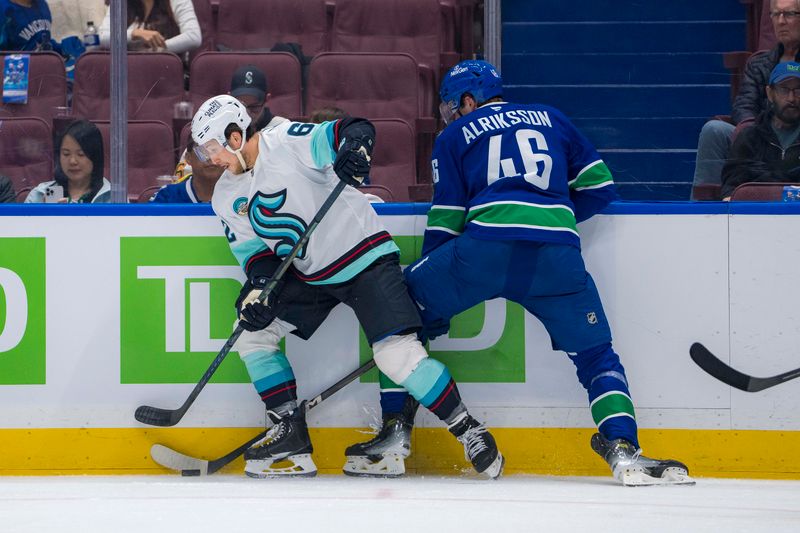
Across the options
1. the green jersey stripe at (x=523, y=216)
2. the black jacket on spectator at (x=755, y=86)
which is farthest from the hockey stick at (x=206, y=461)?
the black jacket on spectator at (x=755, y=86)

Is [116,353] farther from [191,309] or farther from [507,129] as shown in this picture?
[507,129]

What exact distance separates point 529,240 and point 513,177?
0.58 ft

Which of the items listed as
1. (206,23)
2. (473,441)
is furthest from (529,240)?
(206,23)

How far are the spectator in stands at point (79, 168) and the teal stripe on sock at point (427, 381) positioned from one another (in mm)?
1102

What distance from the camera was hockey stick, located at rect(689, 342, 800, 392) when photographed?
11.3ft

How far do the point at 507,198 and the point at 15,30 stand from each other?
1.83 meters

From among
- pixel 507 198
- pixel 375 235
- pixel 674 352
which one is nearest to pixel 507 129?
pixel 507 198

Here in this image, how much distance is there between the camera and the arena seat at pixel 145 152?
Result: 3.82 m

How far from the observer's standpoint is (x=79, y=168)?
12.5 ft

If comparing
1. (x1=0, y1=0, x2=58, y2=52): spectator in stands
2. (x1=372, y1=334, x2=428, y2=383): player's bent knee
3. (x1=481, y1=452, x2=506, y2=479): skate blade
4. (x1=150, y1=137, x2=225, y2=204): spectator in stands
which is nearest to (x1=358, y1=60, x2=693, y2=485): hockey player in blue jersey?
(x1=372, y1=334, x2=428, y2=383): player's bent knee

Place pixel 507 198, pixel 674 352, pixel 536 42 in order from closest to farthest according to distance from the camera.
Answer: pixel 507 198, pixel 674 352, pixel 536 42

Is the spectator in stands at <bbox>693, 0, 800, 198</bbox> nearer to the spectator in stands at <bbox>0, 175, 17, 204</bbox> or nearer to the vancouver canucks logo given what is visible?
the vancouver canucks logo

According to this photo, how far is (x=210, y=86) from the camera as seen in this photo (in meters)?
4.05

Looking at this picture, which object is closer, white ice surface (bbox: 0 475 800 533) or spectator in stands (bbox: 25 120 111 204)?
white ice surface (bbox: 0 475 800 533)
